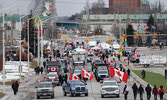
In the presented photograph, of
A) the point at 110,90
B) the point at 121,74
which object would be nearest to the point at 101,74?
the point at 121,74

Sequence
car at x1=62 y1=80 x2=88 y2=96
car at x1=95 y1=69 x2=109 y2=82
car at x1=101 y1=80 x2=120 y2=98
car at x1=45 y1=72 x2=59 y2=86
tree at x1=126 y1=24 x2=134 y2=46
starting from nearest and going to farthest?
1. car at x1=101 y1=80 x2=120 y2=98
2. car at x1=62 y1=80 x2=88 y2=96
3. car at x1=45 y1=72 x2=59 y2=86
4. car at x1=95 y1=69 x2=109 y2=82
5. tree at x1=126 y1=24 x2=134 y2=46

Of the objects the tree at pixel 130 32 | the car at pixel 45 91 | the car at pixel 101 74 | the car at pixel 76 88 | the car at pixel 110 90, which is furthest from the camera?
the tree at pixel 130 32

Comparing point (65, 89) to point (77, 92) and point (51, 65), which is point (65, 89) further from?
point (51, 65)

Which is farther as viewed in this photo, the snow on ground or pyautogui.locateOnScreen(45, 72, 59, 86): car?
the snow on ground

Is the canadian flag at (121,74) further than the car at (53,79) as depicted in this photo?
No

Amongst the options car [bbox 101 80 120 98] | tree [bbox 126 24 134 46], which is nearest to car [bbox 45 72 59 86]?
car [bbox 101 80 120 98]

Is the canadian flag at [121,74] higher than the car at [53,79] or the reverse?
higher

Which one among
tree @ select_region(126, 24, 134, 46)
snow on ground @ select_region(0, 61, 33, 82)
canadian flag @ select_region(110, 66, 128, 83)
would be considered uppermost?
tree @ select_region(126, 24, 134, 46)

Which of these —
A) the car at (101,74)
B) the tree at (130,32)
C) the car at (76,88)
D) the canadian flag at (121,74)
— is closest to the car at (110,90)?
the car at (76,88)

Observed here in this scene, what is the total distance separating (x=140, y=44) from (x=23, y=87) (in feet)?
280

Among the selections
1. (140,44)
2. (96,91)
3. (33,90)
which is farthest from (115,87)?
(140,44)

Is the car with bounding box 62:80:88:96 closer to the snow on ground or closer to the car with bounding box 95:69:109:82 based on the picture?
the car with bounding box 95:69:109:82

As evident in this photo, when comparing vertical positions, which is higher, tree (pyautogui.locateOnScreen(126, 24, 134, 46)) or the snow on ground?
tree (pyautogui.locateOnScreen(126, 24, 134, 46))

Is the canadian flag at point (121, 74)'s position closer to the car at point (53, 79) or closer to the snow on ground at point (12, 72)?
the car at point (53, 79)
